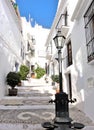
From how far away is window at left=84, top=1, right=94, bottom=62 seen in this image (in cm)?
536

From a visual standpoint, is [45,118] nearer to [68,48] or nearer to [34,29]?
[68,48]

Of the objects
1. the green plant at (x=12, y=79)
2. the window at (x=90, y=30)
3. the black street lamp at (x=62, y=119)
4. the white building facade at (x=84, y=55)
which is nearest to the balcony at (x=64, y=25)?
the white building facade at (x=84, y=55)

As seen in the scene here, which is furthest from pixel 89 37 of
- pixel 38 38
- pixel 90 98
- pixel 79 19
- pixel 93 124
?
pixel 38 38

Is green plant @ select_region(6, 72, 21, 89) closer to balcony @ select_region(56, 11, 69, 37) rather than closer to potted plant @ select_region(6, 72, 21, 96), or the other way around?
potted plant @ select_region(6, 72, 21, 96)

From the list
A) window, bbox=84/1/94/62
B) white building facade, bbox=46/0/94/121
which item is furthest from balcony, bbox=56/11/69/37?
window, bbox=84/1/94/62

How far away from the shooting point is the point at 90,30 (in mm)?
5797

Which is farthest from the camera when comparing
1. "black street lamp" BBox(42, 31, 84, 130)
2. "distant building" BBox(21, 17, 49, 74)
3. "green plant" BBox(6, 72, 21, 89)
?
"distant building" BBox(21, 17, 49, 74)

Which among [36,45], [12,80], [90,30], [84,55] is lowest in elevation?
[12,80]

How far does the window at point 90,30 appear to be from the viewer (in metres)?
5.36

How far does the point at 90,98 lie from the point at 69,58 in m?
3.82

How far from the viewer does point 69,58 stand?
8.96 metres

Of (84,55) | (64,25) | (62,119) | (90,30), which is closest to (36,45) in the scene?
(64,25)

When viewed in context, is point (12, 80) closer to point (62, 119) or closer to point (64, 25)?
point (64, 25)

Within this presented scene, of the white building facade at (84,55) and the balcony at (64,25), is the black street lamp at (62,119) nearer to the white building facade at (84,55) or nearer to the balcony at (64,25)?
the white building facade at (84,55)
